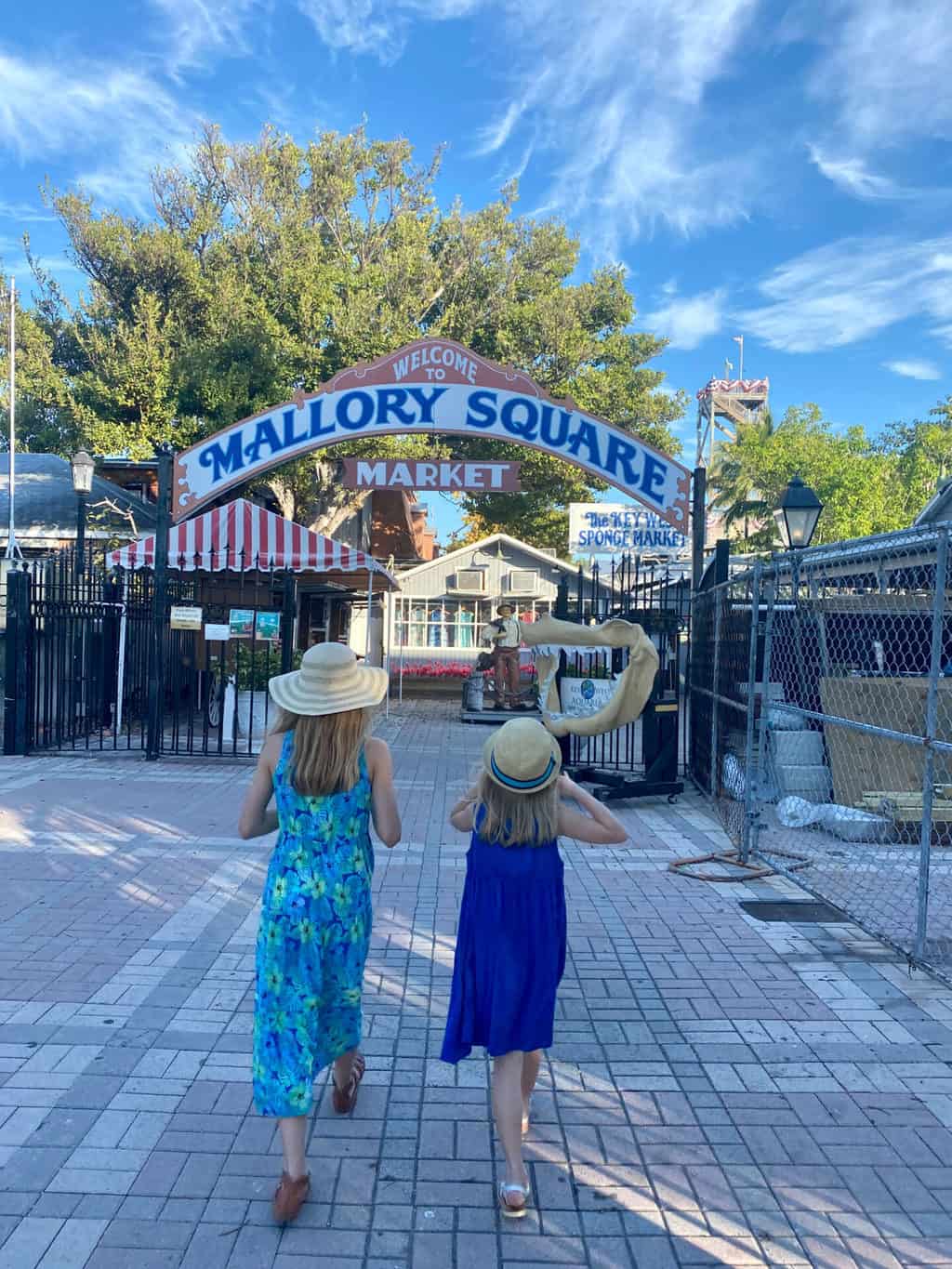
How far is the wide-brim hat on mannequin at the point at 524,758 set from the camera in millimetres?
2838

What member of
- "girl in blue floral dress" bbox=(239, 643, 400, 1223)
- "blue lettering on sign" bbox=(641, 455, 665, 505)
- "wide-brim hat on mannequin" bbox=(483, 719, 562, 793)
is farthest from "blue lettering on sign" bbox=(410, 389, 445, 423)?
"wide-brim hat on mannequin" bbox=(483, 719, 562, 793)

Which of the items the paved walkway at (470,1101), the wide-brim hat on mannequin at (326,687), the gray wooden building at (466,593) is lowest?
the paved walkway at (470,1101)

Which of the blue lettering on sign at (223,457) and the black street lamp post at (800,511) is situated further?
the blue lettering on sign at (223,457)

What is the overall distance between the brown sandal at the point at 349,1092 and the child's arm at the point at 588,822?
1.22 meters

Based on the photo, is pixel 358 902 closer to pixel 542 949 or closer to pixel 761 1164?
pixel 542 949

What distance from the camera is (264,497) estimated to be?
23.6 metres

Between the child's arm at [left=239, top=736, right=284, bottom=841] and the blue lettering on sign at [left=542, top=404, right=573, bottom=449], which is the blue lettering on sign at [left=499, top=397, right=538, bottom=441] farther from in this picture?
the child's arm at [left=239, top=736, right=284, bottom=841]

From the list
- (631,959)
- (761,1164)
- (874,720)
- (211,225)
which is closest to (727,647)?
(874,720)

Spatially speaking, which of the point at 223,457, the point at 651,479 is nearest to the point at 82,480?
the point at 223,457

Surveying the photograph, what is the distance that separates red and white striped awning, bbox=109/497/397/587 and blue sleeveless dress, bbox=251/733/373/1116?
865 cm

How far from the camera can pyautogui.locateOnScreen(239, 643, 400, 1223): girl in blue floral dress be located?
2832 millimetres

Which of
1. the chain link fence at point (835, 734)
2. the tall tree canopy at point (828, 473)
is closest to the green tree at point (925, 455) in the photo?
the tall tree canopy at point (828, 473)

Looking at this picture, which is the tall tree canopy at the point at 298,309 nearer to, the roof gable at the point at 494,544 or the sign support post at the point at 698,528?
the roof gable at the point at 494,544

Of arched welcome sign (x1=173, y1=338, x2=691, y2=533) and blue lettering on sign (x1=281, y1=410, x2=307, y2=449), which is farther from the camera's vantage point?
blue lettering on sign (x1=281, y1=410, x2=307, y2=449)
